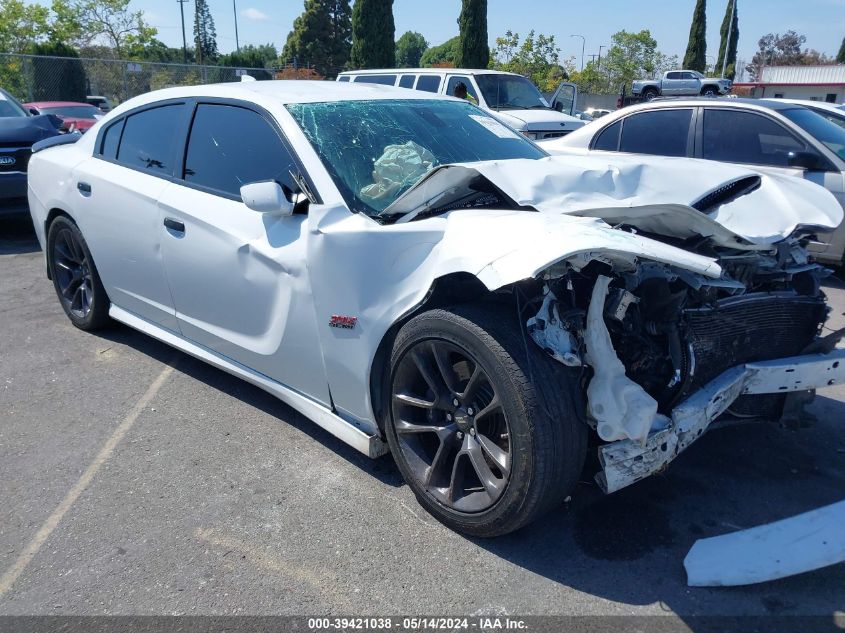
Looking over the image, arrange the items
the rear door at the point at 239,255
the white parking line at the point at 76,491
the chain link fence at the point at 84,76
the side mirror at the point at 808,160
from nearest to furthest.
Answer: the white parking line at the point at 76,491, the rear door at the point at 239,255, the side mirror at the point at 808,160, the chain link fence at the point at 84,76

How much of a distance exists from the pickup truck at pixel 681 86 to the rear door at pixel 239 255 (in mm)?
32809

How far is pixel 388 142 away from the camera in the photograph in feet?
11.7

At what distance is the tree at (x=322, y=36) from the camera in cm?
5303

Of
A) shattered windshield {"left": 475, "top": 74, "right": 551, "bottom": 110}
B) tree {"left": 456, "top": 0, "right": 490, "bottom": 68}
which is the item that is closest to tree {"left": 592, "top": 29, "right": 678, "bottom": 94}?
tree {"left": 456, "top": 0, "right": 490, "bottom": 68}

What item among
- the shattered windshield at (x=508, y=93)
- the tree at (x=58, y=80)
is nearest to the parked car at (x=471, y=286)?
the shattered windshield at (x=508, y=93)

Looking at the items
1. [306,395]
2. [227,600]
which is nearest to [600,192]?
[306,395]

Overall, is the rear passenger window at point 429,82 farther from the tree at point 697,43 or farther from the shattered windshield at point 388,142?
the tree at point 697,43

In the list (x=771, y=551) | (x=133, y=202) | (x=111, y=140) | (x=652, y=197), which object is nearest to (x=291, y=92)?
(x=133, y=202)

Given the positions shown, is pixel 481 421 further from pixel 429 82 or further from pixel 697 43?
pixel 697 43

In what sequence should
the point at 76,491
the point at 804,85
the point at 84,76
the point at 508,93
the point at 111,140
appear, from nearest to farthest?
1. the point at 76,491
2. the point at 111,140
3. the point at 508,93
4. the point at 84,76
5. the point at 804,85

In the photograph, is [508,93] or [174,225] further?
[508,93]

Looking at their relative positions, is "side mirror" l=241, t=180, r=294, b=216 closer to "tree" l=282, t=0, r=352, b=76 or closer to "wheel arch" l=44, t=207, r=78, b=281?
"wheel arch" l=44, t=207, r=78, b=281

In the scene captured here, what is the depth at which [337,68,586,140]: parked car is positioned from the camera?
11.9 meters

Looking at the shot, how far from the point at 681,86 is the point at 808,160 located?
103 ft
